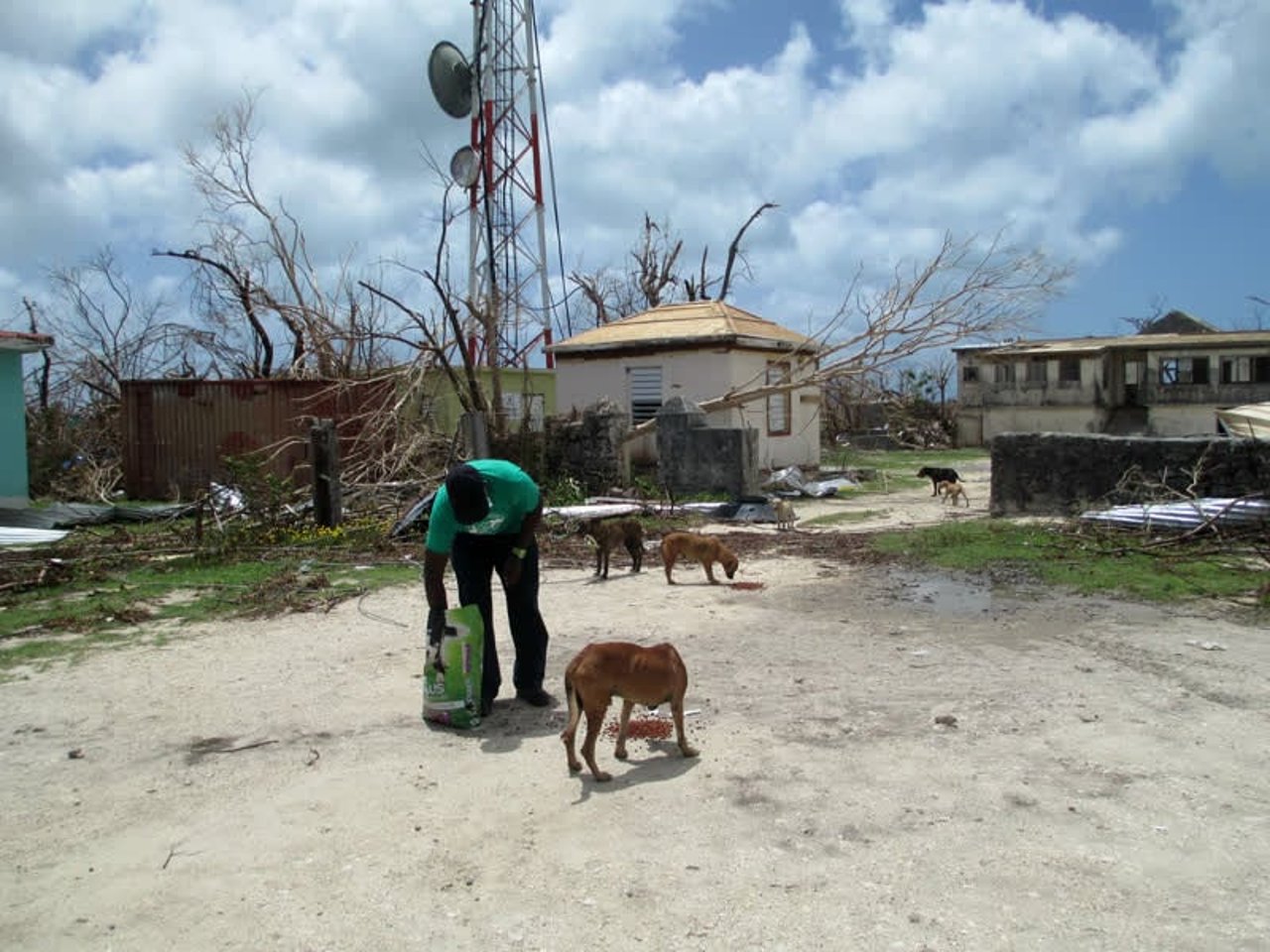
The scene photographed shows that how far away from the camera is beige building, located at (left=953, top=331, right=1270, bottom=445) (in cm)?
4081

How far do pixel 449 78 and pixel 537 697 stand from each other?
1795 centimetres

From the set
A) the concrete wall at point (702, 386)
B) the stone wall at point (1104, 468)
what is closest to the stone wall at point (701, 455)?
the concrete wall at point (702, 386)

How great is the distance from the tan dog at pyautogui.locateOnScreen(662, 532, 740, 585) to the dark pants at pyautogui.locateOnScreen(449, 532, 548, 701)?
3.82 m

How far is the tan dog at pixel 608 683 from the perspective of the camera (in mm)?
4645

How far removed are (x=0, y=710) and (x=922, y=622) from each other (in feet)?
20.3

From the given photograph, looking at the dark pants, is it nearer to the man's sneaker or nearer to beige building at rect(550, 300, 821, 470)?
the man's sneaker

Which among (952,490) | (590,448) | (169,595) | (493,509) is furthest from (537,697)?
(590,448)

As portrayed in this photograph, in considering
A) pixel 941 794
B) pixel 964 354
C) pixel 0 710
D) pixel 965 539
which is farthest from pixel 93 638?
pixel 964 354

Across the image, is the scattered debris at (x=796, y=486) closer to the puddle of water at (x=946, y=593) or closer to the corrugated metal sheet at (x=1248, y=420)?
the corrugated metal sheet at (x=1248, y=420)

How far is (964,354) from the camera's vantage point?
1742 inches

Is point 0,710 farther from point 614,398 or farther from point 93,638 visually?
point 614,398

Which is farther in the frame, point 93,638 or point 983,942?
point 93,638

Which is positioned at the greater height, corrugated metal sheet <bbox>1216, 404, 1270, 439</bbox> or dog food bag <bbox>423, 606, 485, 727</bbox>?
corrugated metal sheet <bbox>1216, 404, 1270, 439</bbox>

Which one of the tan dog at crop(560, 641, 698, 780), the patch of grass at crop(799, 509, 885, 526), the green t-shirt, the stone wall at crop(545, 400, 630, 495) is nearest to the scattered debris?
the patch of grass at crop(799, 509, 885, 526)
